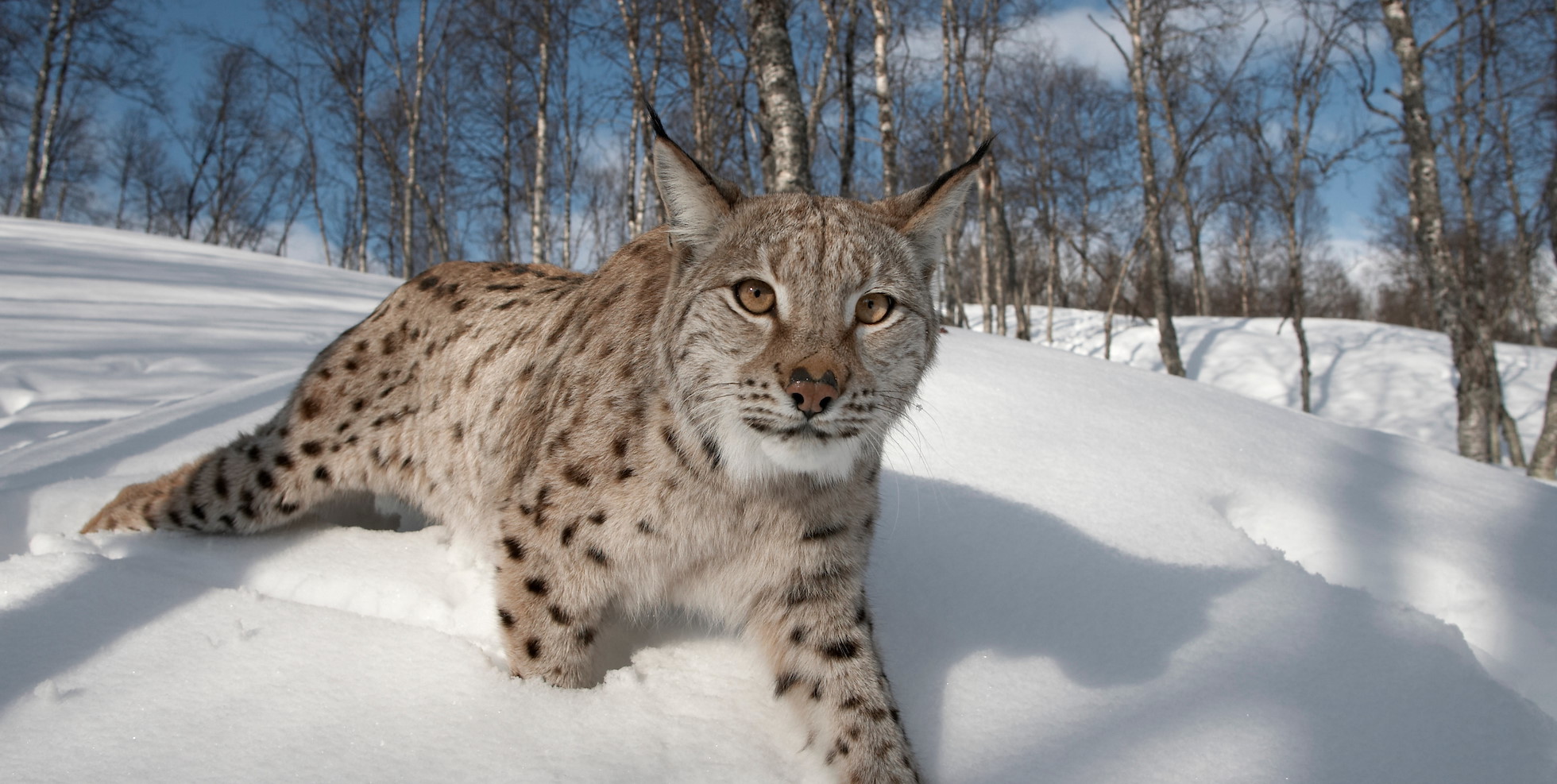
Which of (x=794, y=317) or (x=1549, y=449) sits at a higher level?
(x=794, y=317)

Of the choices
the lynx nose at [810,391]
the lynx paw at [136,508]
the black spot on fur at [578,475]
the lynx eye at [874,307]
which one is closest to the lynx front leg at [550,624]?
the black spot on fur at [578,475]

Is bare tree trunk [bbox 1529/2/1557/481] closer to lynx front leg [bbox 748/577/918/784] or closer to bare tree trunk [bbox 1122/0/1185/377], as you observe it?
bare tree trunk [bbox 1122/0/1185/377]

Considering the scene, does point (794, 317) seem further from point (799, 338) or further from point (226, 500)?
point (226, 500)

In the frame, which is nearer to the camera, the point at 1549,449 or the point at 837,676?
the point at 837,676

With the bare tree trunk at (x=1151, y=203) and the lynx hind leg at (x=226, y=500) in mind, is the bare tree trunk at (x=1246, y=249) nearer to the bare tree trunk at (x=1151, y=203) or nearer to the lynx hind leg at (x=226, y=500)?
the bare tree trunk at (x=1151, y=203)

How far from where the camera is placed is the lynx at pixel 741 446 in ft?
6.16

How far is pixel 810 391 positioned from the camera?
1753mm

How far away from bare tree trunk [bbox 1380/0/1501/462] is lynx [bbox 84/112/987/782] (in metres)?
10.1

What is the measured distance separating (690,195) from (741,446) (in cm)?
77

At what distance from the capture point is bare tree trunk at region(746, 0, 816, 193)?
7262 millimetres

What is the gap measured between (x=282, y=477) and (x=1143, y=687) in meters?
3.02

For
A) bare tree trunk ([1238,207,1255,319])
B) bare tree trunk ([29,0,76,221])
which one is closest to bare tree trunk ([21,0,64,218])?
bare tree trunk ([29,0,76,221])

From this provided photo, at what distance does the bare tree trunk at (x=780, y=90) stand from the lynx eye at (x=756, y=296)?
5.47 metres

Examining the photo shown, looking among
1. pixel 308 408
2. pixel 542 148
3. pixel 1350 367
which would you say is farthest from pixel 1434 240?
pixel 542 148
